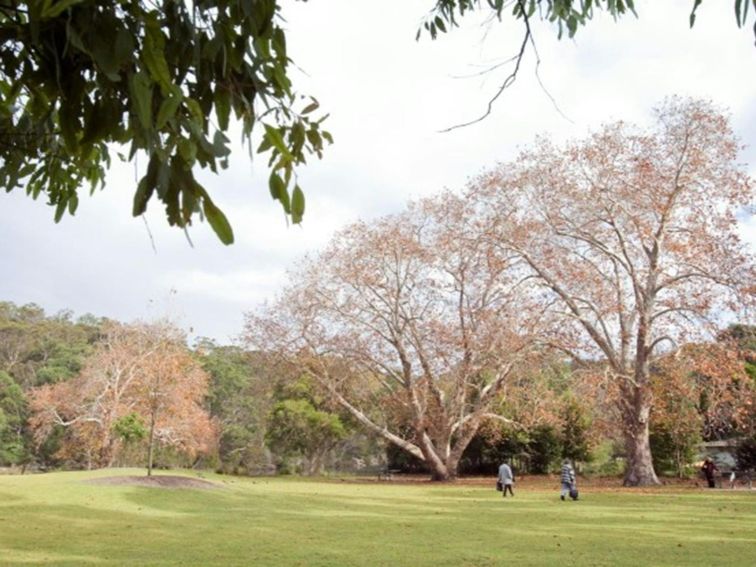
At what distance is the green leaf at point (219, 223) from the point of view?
1597 mm

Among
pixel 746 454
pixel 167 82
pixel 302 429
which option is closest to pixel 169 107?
pixel 167 82

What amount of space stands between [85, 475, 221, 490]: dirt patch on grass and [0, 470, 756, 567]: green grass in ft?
2.13

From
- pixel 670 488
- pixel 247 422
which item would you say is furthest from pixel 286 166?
pixel 247 422

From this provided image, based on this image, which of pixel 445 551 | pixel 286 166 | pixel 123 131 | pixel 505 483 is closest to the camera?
pixel 286 166

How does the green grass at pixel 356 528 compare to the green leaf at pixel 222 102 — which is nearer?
the green leaf at pixel 222 102

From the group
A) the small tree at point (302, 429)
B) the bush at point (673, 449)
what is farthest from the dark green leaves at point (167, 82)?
the small tree at point (302, 429)

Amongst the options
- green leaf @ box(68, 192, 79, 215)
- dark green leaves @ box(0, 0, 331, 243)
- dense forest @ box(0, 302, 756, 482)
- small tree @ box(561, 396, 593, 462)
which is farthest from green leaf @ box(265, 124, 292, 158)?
small tree @ box(561, 396, 593, 462)

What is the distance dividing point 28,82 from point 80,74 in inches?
16.8

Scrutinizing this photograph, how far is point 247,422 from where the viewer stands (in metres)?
43.9

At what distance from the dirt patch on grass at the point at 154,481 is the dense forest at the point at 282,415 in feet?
10.3

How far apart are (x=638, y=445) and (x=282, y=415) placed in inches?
660

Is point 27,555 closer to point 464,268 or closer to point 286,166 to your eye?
point 286,166

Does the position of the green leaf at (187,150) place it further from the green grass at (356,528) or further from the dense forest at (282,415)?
the dense forest at (282,415)

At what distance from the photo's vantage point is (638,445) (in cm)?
2161
